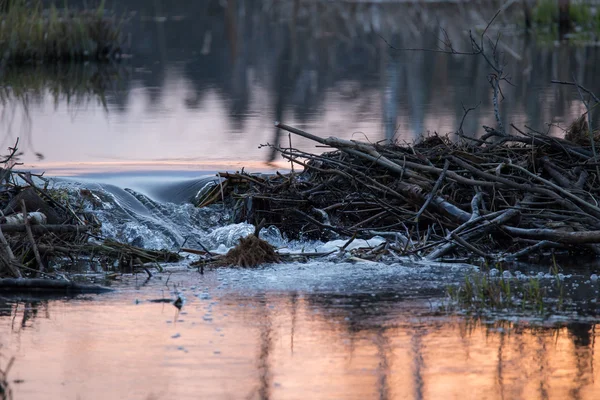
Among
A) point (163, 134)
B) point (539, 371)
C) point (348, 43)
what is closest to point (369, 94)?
point (163, 134)

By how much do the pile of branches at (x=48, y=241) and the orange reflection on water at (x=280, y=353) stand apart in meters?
0.81

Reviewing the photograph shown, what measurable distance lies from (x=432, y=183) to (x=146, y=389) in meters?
3.54

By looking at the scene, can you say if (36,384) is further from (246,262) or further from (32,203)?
(32,203)

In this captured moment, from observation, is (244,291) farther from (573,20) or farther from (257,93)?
(573,20)

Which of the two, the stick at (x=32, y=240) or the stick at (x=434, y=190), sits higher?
the stick at (x=434, y=190)

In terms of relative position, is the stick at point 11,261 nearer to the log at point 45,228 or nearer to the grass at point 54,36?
the log at point 45,228

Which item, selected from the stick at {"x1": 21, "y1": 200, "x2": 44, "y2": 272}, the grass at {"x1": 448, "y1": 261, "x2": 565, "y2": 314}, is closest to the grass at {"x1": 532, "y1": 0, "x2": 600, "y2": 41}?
the grass at {"x1": 448, "y1": 261, "x2": 565, "y2": 314}

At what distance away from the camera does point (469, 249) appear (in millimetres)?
6535

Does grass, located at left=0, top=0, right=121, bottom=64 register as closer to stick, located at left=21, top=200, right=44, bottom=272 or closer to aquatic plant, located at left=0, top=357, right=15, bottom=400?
stick, located at left=21, top=200, right=44, bottom=272

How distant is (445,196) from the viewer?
7.23 m

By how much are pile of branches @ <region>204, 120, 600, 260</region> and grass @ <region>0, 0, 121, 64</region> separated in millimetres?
11156

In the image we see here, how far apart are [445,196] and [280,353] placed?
9.24 ft

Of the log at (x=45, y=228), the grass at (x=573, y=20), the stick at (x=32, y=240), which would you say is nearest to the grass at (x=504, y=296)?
the stick at (x=32, y=240)

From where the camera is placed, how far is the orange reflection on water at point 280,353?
4.23 m
